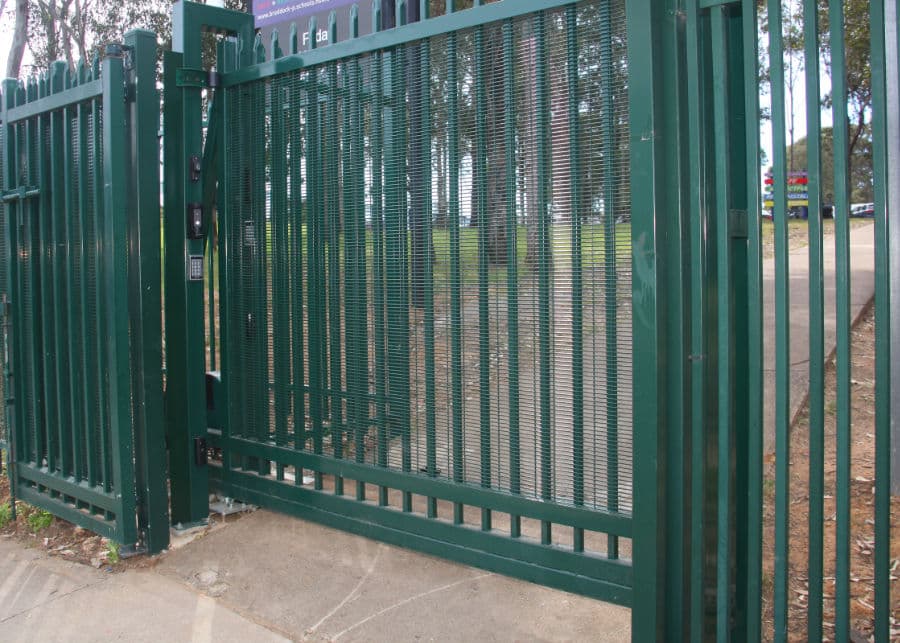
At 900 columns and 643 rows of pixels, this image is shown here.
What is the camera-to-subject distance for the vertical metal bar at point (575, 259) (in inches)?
123

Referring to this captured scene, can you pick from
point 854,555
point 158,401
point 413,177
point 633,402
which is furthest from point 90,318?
point 854,555

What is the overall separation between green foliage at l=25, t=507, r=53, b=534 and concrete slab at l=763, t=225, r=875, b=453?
4182 millimetres

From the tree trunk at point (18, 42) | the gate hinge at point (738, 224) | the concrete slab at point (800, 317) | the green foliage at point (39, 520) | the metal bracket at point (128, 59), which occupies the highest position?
the tree trunk at point (18, 42)

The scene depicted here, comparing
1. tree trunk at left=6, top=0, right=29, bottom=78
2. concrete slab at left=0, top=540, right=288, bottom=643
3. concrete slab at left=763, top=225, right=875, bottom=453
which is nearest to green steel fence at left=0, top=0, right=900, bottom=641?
concrete slab at left=0, top=540, right=288, bottom=643

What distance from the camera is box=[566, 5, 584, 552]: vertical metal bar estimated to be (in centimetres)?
312

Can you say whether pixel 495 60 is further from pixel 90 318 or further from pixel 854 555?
pixel 854 555

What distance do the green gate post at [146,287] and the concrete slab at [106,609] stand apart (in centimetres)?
36

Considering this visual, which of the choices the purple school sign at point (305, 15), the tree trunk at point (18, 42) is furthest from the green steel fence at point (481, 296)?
the tree trunk at point (18, 42)

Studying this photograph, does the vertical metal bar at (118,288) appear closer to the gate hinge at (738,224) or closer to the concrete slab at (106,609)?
the concrete slab at (106,609)

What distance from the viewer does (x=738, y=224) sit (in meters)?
2.71

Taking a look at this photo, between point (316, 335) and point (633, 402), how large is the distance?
1814 mm

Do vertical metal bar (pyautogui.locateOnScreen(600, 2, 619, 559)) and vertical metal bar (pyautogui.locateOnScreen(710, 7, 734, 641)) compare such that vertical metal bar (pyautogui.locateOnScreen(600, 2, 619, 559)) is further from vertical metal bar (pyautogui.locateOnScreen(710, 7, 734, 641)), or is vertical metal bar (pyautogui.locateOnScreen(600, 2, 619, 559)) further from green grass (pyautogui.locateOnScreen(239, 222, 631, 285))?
vertical metal bar (pyautogui.locateOnScreen(710, 7, 734, 641))

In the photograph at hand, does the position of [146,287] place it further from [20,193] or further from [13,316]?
[13,316]

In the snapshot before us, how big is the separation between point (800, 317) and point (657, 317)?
7.47 meters
